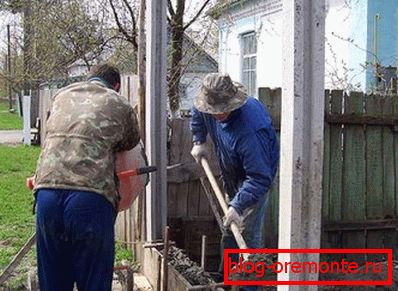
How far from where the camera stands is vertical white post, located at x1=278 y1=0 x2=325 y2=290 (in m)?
2.55

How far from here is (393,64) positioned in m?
8.45

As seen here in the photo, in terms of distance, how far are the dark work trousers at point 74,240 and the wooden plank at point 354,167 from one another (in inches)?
111

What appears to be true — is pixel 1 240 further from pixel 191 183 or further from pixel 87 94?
pixel 87 94

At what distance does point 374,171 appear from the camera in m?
5.50

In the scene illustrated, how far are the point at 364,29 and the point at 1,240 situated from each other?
5.94 meters

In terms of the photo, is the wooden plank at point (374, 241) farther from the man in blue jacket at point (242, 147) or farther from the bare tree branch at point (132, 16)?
the bare tree branch at point (132, 16)

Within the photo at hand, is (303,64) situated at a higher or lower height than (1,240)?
higher

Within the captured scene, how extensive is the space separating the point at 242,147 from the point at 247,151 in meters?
0.07

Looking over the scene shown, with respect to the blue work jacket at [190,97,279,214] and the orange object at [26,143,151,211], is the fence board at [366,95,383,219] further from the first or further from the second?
the orange object at [26,143,151,211]

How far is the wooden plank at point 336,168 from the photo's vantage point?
17.4 feet

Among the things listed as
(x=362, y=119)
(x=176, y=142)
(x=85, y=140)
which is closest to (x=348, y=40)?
(x=362, y=119)

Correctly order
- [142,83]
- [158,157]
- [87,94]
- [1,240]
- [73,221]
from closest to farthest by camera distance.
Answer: [73,221] → [87,94] → [158,157] → [142,83] → [1,240]

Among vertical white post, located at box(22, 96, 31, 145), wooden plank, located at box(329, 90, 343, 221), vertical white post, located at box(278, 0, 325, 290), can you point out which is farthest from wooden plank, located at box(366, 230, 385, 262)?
vertical white post, located at box(22, 96, 31, 145)

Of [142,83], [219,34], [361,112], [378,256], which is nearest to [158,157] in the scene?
[142,83]
